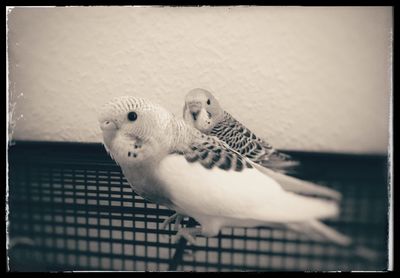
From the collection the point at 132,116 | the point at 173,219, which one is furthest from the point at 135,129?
the point at 173,219

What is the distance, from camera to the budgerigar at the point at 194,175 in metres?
0.83

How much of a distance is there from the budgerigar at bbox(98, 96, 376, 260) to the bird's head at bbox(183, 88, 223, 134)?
1.0 inches

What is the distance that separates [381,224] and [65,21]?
105 cm

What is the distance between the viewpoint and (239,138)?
870 millimetres

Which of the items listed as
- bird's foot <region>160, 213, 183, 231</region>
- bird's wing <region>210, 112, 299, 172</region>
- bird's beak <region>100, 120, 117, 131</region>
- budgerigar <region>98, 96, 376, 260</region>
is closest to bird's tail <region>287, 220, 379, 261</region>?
budgerigar <region>98, 96, 376, 260</region>

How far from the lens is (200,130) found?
2.87 feet

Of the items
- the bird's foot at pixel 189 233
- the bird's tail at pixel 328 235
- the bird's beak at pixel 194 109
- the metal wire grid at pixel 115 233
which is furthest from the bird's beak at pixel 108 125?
the bird's tail at pixel 328 235

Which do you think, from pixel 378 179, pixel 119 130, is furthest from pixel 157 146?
pixel 378 179

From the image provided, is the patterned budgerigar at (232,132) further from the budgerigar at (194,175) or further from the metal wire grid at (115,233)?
the metal wire grid at (115,233)

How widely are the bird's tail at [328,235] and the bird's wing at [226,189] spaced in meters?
0.02

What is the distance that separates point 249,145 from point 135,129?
12.3 inches

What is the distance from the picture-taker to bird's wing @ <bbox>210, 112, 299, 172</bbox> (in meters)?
0.87

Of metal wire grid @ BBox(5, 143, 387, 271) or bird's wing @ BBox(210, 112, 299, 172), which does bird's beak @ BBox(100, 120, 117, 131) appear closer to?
metal wire grid @ BBox(5, 143, 387, 271)

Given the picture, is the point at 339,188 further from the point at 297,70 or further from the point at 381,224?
the point at 297,70
